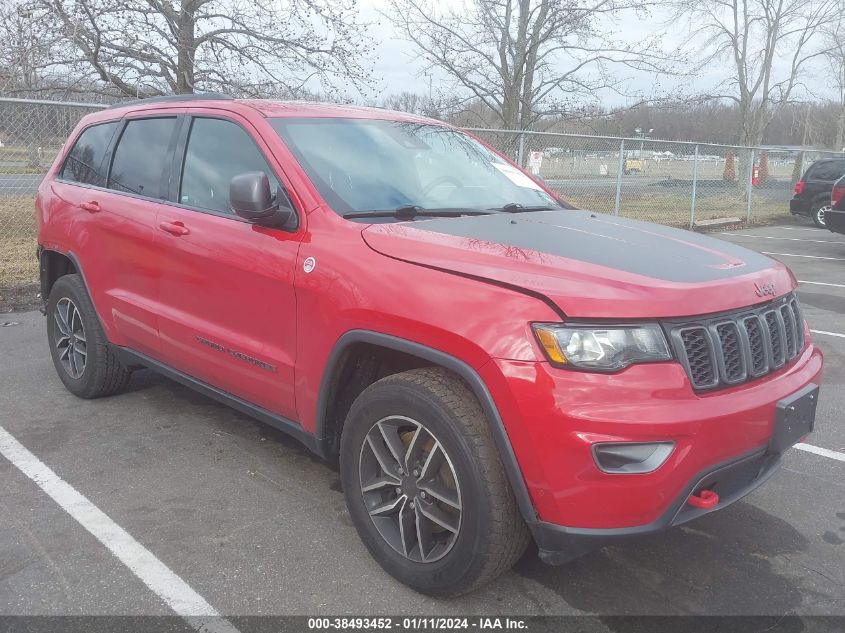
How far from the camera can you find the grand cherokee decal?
3288 mm

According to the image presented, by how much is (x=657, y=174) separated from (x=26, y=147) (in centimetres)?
1194

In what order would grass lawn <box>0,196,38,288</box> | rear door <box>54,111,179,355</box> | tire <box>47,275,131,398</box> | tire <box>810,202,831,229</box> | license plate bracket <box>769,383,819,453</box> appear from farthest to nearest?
tire <box>810,202,831,229</box>
grass lawn <box>0,196,38,288</box>
tire <box>47,275,131,398</box>
rear door <box>54,111,179,355</box>
license plate bracket <box>769,383,819,453</box>

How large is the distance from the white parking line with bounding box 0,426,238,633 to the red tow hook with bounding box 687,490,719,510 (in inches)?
62.9

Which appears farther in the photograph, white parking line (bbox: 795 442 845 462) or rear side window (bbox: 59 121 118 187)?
rear side window (bbox: 59 121 118 187)

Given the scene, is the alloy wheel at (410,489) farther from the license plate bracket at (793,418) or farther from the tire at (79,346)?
the tire at (79,346)

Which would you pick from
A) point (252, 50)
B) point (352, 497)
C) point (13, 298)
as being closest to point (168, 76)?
point (252, 50)

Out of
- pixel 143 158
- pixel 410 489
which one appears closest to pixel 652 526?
pixel 410 489

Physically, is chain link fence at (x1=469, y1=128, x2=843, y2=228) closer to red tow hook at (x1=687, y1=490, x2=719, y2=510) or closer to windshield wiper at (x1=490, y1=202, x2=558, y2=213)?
windshield wiper at (x1=490, y1=202, x2=558, y2=213)

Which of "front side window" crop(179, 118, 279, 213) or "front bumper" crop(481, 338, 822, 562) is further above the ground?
"front side window" crop(179, 118, 279, 213)

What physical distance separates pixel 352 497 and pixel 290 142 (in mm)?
1598

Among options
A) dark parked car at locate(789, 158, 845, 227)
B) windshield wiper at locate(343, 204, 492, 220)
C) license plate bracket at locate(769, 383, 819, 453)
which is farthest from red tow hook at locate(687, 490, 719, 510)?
dark parked car at locate(789, 158, 845, 227)

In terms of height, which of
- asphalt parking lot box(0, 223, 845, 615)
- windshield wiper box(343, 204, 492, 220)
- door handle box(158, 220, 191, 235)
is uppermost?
windshield wiper box(343, 204, 492, 220)

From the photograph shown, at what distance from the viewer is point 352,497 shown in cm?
296

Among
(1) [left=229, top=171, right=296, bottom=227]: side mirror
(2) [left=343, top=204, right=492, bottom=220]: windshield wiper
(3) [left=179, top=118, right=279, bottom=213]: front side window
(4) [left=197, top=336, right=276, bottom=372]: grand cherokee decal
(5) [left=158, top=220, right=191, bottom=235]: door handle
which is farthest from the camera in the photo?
(5) [left=158, top=220, right=191, bottom=235]: door handle
